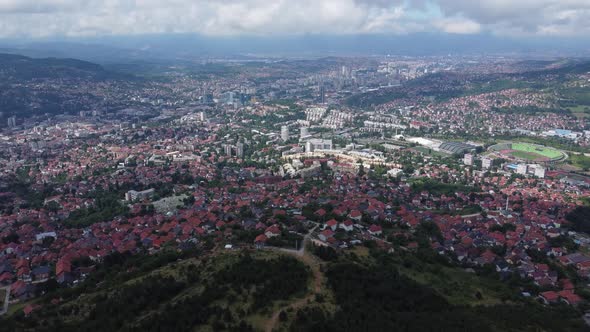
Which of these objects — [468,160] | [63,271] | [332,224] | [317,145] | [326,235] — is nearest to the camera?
[63,271]

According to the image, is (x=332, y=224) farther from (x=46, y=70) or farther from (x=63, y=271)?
(x=46, y=70)

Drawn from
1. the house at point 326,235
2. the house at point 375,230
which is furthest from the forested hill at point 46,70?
the house at point 375,230

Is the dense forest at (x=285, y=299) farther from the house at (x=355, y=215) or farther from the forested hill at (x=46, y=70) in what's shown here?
the forested hill at (x=46, y=70)

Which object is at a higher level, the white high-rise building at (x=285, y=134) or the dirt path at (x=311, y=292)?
the dirt path at (x=311, y=292)

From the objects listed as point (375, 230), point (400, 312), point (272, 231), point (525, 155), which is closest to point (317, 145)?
point (525, 155)

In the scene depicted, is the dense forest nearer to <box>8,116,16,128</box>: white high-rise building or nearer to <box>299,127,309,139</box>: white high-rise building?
<box>299,127,309,139</box>: white high-rise building

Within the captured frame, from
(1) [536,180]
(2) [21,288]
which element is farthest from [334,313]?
(1) [536,180]

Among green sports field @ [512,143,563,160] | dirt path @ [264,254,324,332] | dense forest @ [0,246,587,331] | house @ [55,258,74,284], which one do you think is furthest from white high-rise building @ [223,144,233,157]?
dirt path @ [264,254,324,332]
